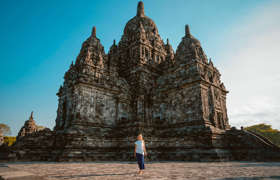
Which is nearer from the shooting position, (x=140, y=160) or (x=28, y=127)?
(x=140, y=160)

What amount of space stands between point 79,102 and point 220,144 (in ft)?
44.6

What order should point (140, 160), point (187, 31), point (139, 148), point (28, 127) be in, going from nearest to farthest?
point (140, 160) → point (139, 148) → point (187, 31) → point (28, 127)

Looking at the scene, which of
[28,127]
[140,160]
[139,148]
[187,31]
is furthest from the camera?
[28,127]

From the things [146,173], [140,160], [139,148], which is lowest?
[146,173]

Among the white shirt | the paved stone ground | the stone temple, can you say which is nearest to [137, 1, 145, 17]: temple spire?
the stone temple

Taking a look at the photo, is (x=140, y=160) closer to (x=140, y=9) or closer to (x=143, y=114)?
(x=143, y=114)

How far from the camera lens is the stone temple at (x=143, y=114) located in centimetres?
1497

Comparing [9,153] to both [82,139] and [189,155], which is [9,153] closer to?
[82,139]

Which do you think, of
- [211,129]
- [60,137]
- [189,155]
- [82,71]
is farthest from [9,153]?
[211,129]

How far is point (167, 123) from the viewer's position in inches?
814

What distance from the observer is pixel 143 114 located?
2153 cm

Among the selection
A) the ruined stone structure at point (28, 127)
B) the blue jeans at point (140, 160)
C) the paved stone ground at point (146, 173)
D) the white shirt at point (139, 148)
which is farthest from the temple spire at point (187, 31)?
the ruined stone structure at point (28, 127)

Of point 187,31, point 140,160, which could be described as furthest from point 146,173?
point 187,31

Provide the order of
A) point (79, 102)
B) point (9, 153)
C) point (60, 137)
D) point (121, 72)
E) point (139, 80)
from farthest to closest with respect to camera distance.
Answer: point (121, 72)
point (139, 80)
point (79, 102)
point (60, 137)
point (9, 153)
